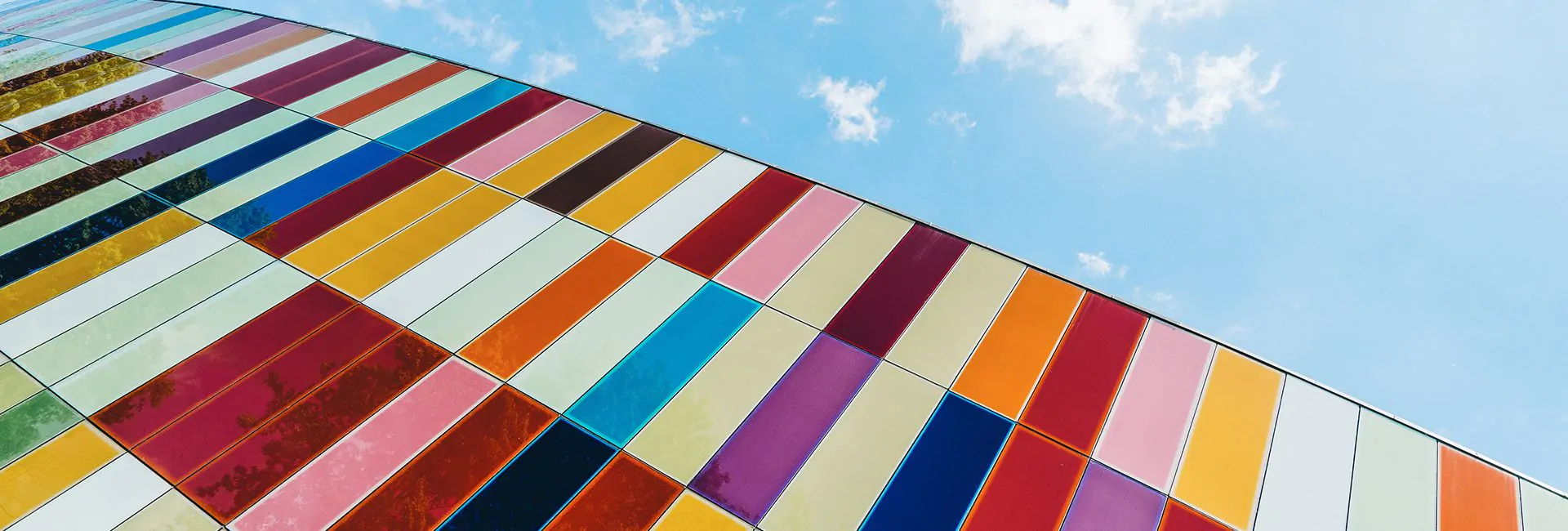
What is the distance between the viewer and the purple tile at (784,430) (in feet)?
32.1

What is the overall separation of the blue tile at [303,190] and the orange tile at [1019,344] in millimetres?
12743

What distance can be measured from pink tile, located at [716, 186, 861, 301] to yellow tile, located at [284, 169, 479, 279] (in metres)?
6.23

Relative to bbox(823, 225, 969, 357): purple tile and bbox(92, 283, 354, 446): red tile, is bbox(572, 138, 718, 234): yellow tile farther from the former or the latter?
bbox(823, 225, 969, 357): purple tile

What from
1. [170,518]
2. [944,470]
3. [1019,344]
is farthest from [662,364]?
[170,518]

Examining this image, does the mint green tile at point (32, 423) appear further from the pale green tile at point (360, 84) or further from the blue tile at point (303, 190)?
the pale green tile at point (360, 84)

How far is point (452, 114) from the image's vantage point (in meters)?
18.3

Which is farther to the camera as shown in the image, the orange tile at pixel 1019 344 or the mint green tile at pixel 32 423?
the orange tile at pixel 1019 344

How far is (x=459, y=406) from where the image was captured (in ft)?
35.1

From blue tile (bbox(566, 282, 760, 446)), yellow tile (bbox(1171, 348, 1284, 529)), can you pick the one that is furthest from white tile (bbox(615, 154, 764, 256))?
yellow tile (bbox(1171, 348, 1284, 529))

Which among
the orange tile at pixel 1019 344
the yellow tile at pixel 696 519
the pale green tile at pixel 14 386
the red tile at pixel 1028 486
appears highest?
the orange tile at pixel 1019 344

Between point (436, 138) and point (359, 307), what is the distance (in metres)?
6.07

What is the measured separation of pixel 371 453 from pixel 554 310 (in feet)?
11.4

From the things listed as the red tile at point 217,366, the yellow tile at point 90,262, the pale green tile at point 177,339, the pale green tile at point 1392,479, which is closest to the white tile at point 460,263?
the red tile at point 217,366

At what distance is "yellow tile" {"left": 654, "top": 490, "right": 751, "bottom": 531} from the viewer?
30.7 feet
